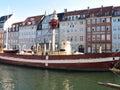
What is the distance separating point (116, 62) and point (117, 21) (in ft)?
100

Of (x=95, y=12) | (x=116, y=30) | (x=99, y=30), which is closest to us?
(x=116, y=30)

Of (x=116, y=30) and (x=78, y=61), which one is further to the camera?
(x=116, y=30)

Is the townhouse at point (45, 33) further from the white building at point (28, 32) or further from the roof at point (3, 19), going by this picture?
the roof at point (3, 19)

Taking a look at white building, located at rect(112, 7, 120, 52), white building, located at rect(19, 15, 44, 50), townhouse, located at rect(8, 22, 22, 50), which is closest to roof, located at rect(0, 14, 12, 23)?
townhouse, located at rect(8, 22, 22, 50)

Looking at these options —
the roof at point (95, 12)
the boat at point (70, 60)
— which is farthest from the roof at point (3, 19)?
the boat at point (70, 60)

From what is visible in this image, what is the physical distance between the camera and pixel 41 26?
8169 centimetres

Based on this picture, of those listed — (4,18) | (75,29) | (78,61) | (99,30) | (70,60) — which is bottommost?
(78,61)

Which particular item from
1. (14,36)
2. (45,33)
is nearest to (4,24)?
(14,36)

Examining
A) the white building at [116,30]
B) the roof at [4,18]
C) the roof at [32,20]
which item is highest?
the roof at [4,18]

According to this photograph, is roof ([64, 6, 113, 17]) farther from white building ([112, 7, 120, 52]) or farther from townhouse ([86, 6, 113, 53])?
white building ([112, 7, 120, 52])

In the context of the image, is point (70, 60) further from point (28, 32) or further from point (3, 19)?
point (3, 19)

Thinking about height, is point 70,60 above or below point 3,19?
below

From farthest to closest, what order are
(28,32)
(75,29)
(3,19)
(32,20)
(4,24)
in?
1. (3,19)
2. (4,24)
3. (28,32)
4. (32,20)
5. (75,29)

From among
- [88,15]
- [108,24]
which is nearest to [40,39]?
[88,15]
